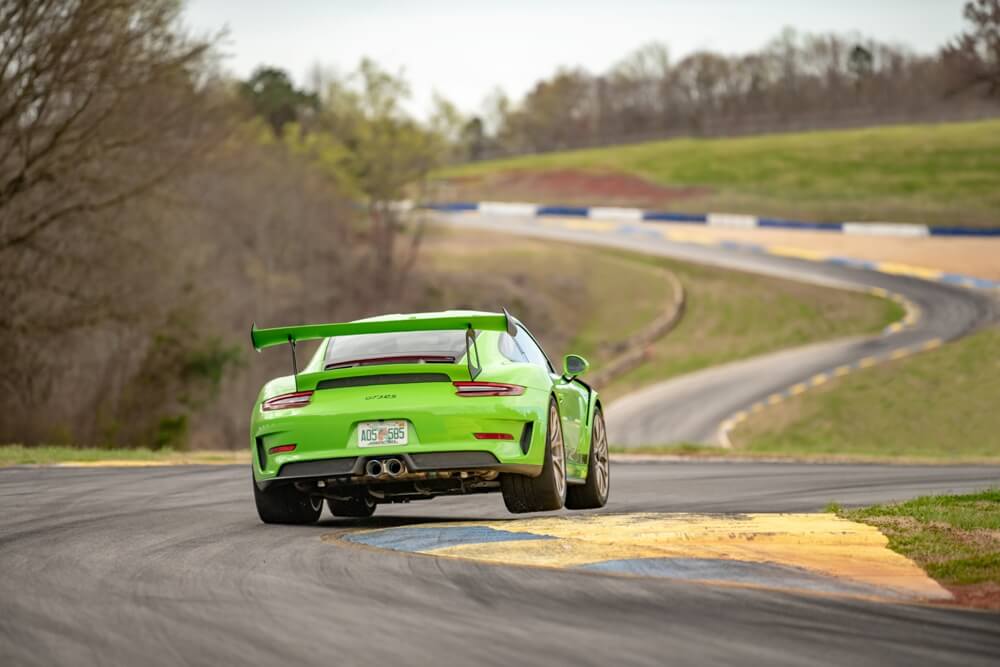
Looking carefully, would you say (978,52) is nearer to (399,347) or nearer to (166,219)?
(166,219)

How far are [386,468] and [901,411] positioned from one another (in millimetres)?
31115

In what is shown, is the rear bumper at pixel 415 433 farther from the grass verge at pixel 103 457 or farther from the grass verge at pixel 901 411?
the grass verge at pixel 901 411

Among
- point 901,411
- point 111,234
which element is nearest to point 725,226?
point 901,411

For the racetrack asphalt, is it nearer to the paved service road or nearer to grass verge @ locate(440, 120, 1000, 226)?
the paved service road

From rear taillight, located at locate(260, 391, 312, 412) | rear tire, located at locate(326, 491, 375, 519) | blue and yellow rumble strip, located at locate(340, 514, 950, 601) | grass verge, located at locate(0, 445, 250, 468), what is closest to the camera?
blue and yellow rumble strip, located at locate(340, 514, 950, 601)

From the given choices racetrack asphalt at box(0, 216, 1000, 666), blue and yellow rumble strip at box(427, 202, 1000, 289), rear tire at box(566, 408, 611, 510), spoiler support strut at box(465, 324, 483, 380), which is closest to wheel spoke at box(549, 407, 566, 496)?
racetrack asphalt at box(0, 216, 1000, 666)

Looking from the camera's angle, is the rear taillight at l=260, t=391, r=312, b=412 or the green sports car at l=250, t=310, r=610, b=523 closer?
the green sports car at l=250, t=310, r=610, b=523

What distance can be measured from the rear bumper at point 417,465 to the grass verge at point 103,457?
320 inches

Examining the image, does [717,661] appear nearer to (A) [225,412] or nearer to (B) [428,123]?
(A) [225,412]

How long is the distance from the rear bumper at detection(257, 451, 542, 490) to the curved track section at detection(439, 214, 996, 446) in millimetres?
27296

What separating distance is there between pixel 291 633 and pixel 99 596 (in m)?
1.42

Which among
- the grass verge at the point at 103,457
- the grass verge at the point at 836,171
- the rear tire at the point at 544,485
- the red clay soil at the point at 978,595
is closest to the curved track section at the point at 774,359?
the grass verge at the point at 836,171

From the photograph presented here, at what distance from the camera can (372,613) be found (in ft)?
21.4

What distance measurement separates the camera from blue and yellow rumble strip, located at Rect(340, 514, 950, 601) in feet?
24.6
